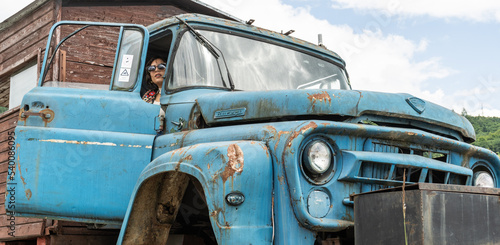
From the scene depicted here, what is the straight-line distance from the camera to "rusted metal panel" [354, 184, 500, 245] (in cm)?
280

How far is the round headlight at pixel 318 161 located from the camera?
3354mm

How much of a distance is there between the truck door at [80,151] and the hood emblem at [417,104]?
1.94 metres

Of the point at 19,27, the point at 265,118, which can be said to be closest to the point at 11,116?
the point at 19,27

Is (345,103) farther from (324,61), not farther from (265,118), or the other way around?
(324,61)

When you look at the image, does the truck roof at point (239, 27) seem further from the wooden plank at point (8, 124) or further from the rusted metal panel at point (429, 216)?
the wooden plank at point (8, 124)

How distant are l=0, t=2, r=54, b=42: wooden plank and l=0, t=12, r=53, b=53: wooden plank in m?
0.04

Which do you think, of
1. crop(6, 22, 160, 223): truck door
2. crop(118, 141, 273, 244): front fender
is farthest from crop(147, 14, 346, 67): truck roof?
crop(118, 141, 273, 244): front fender

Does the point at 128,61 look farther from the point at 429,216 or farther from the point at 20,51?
the point at 20,51

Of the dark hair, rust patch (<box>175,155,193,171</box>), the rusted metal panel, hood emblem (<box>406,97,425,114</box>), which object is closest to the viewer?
the rusted metal panel

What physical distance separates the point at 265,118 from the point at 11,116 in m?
5.25

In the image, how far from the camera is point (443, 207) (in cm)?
286

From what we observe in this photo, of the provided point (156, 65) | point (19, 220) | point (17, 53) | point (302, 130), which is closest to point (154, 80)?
point (156, 65)

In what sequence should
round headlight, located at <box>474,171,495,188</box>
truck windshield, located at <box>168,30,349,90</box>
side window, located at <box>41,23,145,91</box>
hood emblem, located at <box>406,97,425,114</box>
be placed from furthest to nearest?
side window, located at <box>41,23,145,91</box> < truck windshield, located at <box>168,30,349,90</box> < round headlight, located at <box>474,171,495,188</box> < hood emblem, located at <box>406,97,425,114</box>

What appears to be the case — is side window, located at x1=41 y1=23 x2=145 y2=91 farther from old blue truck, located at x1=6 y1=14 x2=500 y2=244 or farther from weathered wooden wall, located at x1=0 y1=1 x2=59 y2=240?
old blue truck, located at x1=6 y1=14 x2=500 y2=244
